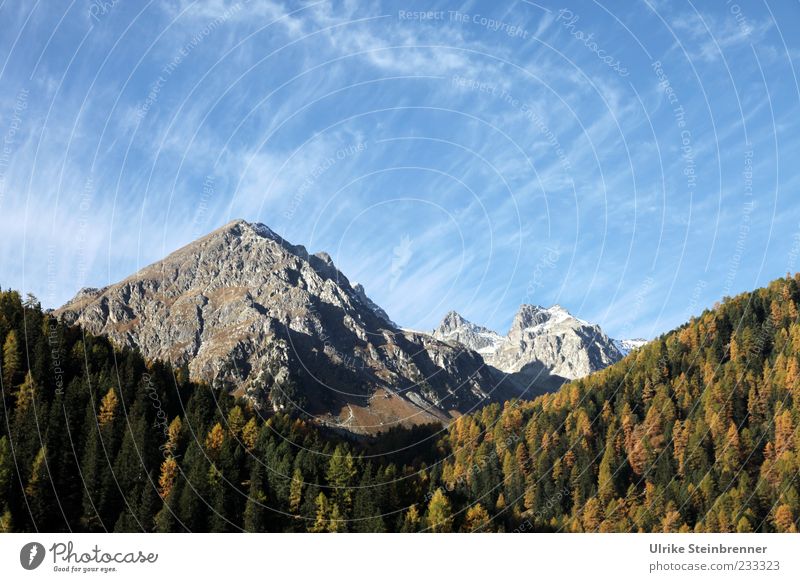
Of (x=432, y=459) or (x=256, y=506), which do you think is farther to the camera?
(x=432, y=459)

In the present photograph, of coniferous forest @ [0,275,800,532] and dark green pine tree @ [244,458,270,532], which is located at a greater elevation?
coniferous forest @ [0,275,800,532]

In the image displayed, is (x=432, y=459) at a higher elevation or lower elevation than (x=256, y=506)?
higher

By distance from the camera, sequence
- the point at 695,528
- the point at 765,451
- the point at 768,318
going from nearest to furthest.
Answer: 1. the point at 695,528
2. the point at 765,451
3. the point at 768,318

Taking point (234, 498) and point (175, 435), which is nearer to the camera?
point (234, 498)

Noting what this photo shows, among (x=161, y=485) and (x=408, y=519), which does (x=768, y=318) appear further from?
(x=161, y=485)

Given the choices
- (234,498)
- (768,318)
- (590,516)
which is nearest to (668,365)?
(768,318)

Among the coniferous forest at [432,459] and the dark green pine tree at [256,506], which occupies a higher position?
the coniferous forest at [432,459]
